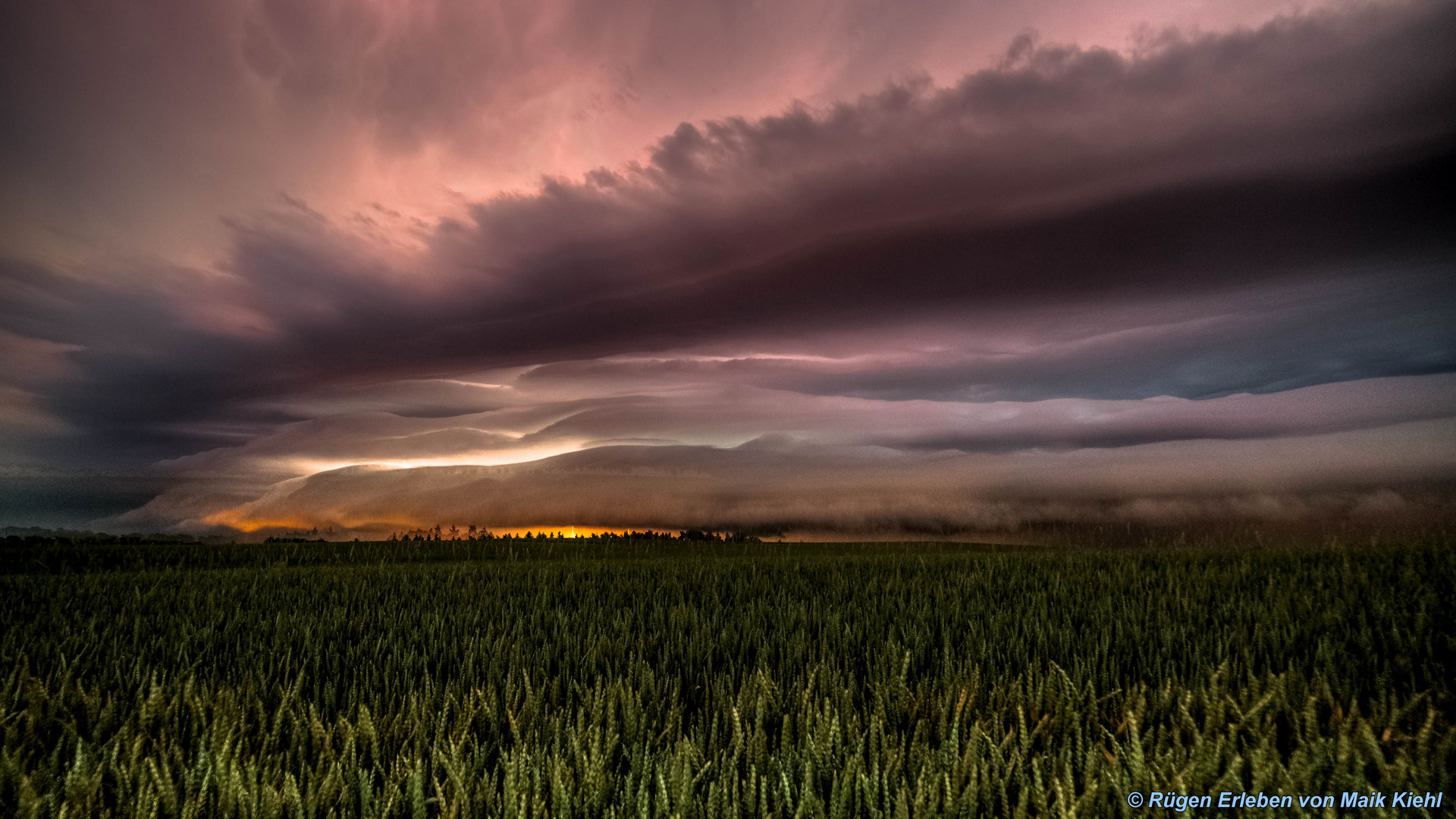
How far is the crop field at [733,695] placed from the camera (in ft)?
6.79

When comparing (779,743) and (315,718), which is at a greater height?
(315,718)

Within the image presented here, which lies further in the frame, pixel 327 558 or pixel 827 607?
pixel 327 558

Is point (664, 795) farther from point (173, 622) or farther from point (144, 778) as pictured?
point (173, 622)

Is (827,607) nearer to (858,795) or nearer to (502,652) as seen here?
(502,652)

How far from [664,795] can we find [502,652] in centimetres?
260

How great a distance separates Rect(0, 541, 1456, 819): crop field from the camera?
2068 millimetres

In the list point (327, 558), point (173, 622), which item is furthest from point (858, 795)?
point (327, 558)

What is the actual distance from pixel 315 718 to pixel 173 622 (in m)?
3.96

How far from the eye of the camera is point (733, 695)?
327cm

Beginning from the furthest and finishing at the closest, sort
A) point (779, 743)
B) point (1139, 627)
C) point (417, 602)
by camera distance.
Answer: point (417, 602)
point (1139, 627)
point (779, 743)

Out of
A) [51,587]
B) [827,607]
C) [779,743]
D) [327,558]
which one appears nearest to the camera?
[779,743]

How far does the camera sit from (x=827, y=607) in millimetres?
5453

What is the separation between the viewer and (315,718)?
264 centimetres

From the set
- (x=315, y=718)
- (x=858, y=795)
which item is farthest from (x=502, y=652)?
(x=858, y=795)
